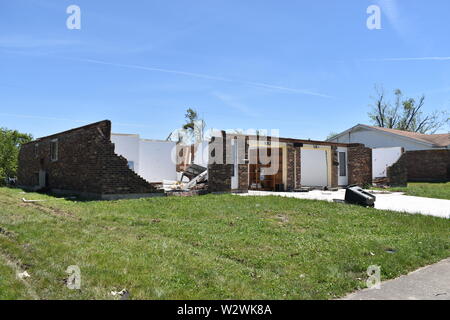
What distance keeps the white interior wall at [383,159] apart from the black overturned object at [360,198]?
48.6 feet

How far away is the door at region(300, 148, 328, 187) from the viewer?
2242cm

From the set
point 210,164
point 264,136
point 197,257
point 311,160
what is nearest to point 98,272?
point 197,257

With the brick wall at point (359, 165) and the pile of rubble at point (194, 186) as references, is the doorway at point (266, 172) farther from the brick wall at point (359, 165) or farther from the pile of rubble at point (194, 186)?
the brick wall at point (359, 165)

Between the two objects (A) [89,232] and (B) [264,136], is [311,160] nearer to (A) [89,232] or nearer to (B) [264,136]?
(B) [264,136]

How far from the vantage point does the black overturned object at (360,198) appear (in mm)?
12451

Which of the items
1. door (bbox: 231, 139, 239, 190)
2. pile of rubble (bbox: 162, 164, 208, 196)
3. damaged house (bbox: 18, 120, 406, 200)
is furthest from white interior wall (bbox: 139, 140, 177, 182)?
door (bbox: 231, 139, 239, 190)

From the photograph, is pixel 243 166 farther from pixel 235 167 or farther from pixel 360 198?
pixel 360 198

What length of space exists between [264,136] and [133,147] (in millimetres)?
11043

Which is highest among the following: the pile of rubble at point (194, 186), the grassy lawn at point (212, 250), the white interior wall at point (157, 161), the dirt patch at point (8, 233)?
the white interior wall at point (157, 161)

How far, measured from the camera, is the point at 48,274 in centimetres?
475

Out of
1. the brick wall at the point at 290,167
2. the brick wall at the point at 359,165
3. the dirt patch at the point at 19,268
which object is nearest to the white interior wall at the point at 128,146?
the brick wall at the point at 290,167

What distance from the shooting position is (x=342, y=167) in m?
23.5

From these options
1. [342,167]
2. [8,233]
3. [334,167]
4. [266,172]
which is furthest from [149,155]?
[8,233]

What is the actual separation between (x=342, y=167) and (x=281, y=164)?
5.60 m
